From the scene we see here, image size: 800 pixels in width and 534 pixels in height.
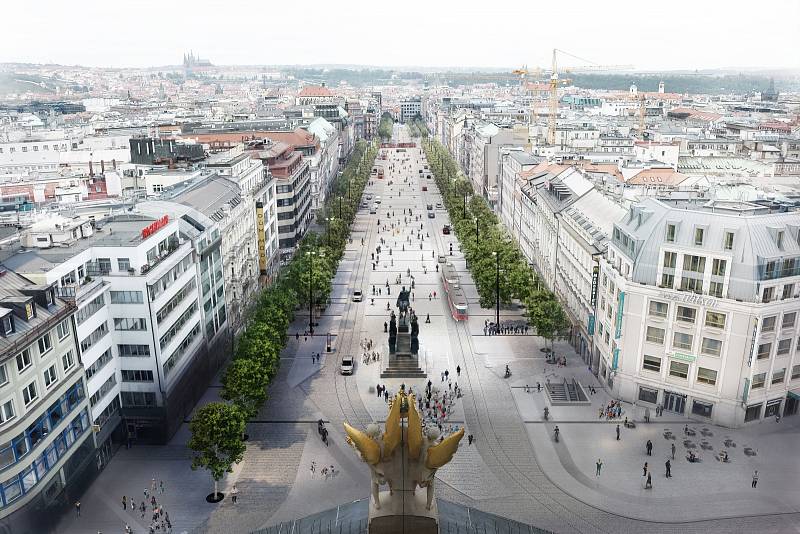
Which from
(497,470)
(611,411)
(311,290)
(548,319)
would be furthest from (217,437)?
(548,319)

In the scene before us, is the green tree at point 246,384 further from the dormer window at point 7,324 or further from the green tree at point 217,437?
the dormer window at point 7,324

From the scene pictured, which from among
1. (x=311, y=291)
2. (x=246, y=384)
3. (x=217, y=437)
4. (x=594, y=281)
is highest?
(x=594, y=281)

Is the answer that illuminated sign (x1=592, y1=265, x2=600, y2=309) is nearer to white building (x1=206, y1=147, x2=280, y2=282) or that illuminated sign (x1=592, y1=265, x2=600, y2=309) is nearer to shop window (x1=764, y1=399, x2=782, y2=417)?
shop window (x1=764, y1=399, x2=782, y2=417)

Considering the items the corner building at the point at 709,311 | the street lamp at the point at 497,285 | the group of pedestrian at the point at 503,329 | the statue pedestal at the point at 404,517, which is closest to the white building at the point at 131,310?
the group of pedestrian at the point at 503,329

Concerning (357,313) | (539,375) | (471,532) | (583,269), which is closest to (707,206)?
(583,269)

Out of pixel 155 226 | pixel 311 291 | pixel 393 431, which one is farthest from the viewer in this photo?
pixel 311 291

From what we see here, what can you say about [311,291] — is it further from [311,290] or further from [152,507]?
[152,507]
